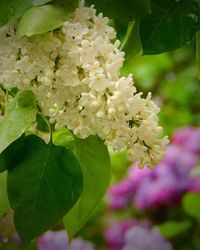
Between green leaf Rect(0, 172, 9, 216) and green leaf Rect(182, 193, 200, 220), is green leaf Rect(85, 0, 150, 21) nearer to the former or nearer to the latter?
green leaf Rect(0, 172, 9, 216)

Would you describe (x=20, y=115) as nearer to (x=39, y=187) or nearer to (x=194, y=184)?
(x=39, y=187)

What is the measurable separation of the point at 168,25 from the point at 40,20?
6.0 inches

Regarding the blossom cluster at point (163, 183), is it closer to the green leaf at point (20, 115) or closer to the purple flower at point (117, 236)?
the purple flower at point (117, 236)

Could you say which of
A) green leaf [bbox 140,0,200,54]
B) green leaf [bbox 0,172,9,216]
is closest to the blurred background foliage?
green leaf [bbox 0,172,9,216]

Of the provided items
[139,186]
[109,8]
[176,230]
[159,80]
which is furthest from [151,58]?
[109,8]

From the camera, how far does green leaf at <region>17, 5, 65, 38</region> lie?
1.41 ft

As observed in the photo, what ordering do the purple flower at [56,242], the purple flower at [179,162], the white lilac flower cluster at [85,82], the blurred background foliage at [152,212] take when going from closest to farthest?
the white lilac flower cluster at [85,82]
the purple flower at [56,242]
the blurred background foliage at [152,212]
the purple flower at [179,162]

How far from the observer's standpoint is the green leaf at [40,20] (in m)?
0.43

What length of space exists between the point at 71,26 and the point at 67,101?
54mm

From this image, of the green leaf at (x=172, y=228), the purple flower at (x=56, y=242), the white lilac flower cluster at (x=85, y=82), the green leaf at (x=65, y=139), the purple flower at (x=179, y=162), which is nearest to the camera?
the white lilac flower cluster at (x=85, y=82)

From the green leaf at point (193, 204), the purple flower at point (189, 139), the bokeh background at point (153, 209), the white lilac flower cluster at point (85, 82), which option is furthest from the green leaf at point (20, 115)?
the purple flower at point (189, 139)

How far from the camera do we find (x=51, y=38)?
44cm

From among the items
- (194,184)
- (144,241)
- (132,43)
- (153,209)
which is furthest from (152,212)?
(132,43)

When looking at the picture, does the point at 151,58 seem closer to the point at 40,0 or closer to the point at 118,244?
the point at 118,244
